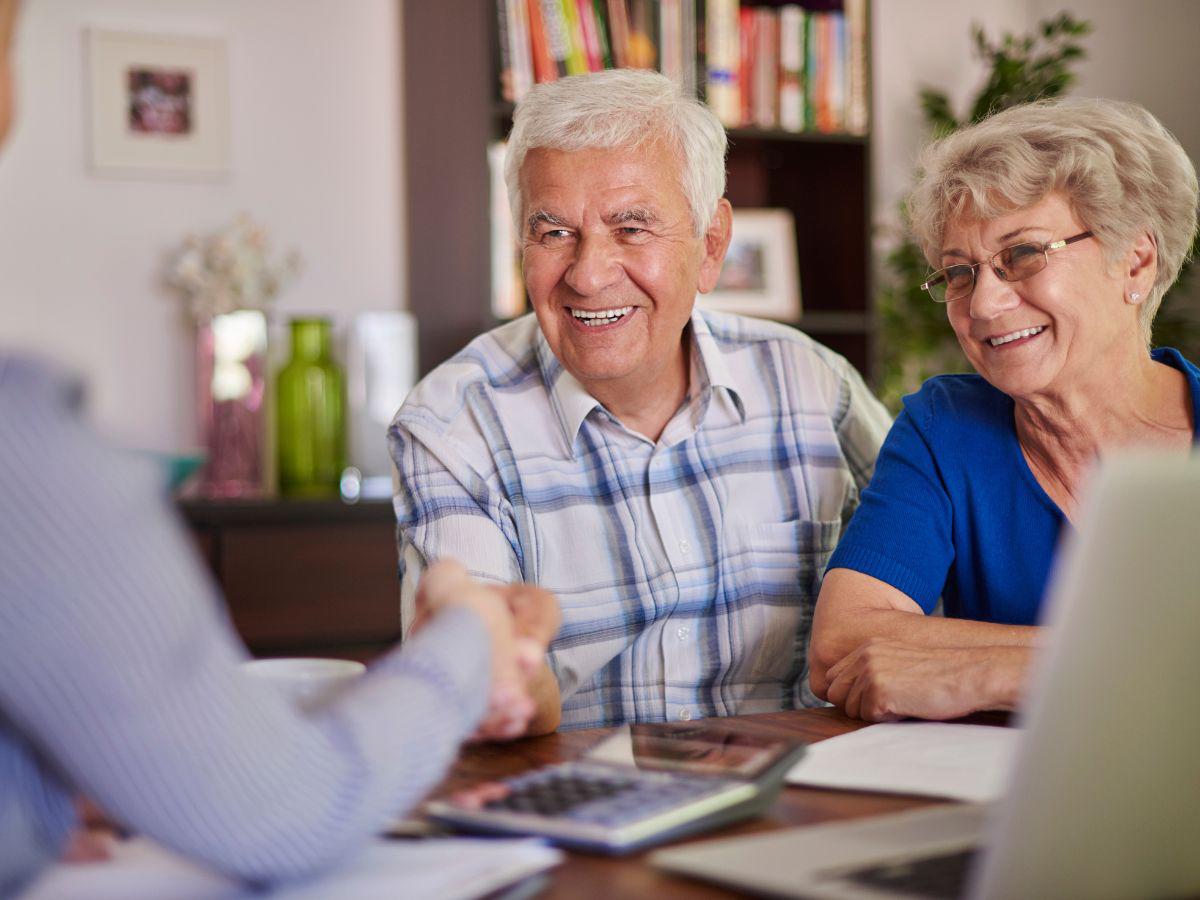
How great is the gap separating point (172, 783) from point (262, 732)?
0.18 ft

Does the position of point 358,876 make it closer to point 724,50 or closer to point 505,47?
point 505,47

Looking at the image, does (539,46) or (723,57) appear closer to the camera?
(539,46)

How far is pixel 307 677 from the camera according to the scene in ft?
3.38

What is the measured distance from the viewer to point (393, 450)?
5.87 ft

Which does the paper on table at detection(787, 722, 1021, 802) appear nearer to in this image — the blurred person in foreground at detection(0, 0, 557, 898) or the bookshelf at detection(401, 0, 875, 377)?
the blurred person in foreground at detection(0, 0, 557, 898)

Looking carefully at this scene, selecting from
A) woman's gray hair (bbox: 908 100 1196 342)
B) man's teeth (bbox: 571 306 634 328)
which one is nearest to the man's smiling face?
man's teeth (bbox: 571 306 634 328)

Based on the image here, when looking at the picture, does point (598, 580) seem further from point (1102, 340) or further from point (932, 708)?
point (1102, 340)

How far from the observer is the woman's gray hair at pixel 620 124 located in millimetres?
1787

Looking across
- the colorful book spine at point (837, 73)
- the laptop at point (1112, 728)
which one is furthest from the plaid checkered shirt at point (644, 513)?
the colorful book spine at point (837, 73)

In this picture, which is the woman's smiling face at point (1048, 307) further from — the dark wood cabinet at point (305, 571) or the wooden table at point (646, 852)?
the dark wood cabinet at point (305, 571)

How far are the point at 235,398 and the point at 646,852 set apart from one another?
245 cm

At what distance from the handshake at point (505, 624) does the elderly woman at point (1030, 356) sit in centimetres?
65

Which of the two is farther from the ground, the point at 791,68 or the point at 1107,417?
the point at 791,68

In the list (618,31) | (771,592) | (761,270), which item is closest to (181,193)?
(618,31)
